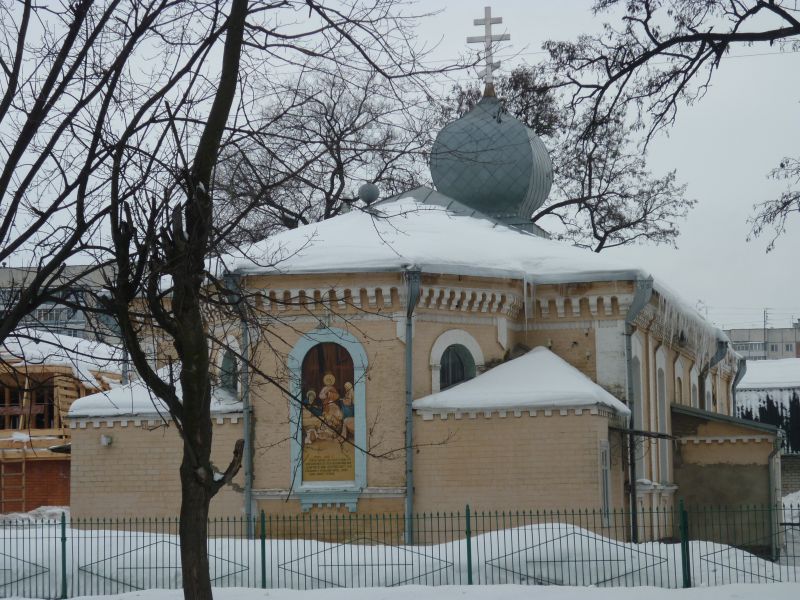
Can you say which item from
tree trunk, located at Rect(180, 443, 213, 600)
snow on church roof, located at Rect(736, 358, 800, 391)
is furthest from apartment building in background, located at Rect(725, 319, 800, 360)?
tree trunk, located at Rect(180, 443, 213, 600)

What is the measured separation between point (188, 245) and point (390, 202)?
15.6m

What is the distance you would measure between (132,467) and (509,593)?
8.55m

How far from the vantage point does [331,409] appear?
823 inches

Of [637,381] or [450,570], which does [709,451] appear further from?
[450,570]

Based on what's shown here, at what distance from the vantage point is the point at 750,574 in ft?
55.9

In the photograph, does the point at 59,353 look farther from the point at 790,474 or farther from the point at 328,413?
the point at 790,474

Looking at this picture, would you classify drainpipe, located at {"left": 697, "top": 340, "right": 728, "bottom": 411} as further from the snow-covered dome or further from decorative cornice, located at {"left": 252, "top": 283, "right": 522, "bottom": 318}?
decorative cornice, located at {"left": 252, "top": 283, "right": 522, "bottom": 318}

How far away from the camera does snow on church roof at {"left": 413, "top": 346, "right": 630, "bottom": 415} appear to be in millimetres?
20141

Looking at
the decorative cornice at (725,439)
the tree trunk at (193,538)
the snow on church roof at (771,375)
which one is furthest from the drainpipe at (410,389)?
the snow on church roof at (771,375)

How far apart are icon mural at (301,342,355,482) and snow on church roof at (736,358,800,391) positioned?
32735 millimetres

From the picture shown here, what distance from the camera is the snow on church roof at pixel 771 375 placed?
2062 inches

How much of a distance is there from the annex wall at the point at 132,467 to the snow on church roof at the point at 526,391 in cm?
365

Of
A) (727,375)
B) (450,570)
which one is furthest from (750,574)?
(727,375)

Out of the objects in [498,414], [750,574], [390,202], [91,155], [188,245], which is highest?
[390,202]
